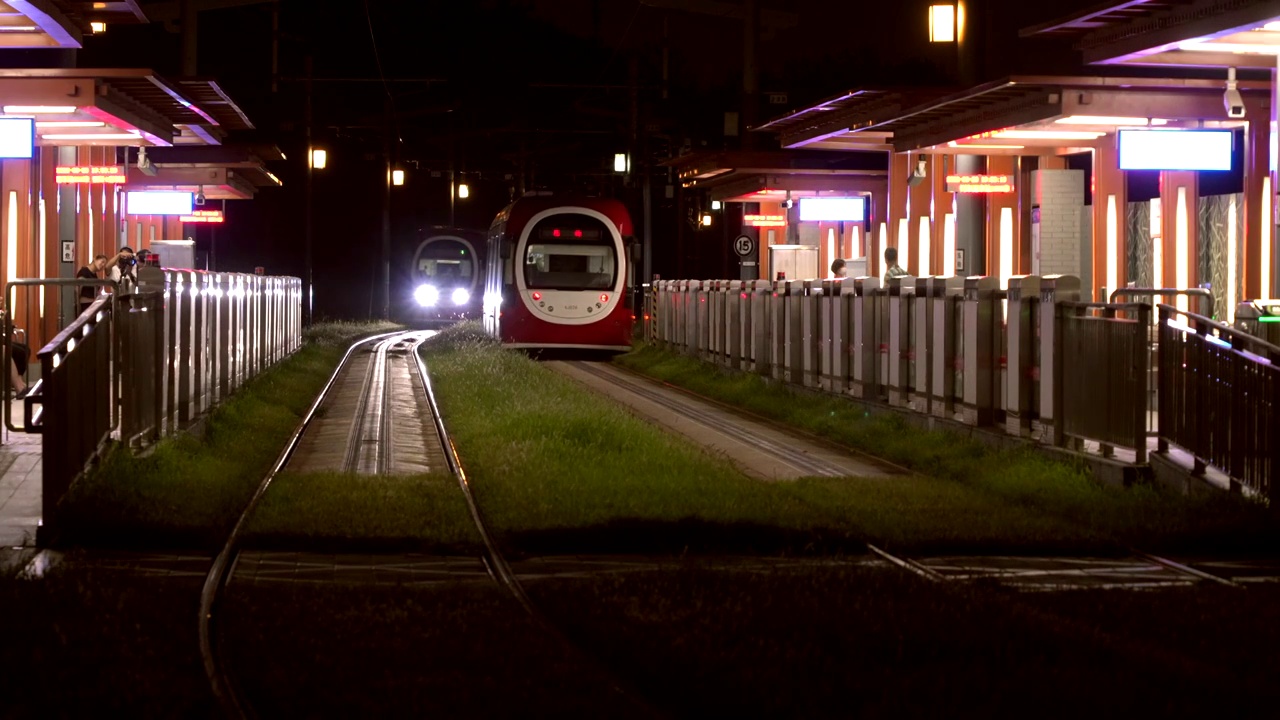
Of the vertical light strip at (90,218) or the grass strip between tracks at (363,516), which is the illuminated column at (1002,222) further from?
the grass strip between tracks at (363,516)

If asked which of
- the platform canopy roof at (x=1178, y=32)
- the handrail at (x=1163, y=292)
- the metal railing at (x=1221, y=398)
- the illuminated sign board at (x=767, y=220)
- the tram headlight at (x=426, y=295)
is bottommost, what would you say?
the metal railing at (x=1221, y=398)

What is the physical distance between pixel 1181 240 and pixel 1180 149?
3677 mm

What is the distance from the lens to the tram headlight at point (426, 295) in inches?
2377

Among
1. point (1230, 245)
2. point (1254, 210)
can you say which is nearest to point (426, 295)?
point (1230, 245)

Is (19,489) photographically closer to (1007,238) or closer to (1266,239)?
(1266,239)

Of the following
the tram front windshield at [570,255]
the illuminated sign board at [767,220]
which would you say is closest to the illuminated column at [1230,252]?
the tram front windshield at [570,255]

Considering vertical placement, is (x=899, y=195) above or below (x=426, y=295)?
above

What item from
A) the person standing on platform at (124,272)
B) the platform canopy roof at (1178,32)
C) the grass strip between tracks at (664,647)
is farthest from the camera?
the platform canopy roof at (1178,32)

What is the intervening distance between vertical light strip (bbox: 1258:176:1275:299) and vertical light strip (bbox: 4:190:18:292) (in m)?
17.3

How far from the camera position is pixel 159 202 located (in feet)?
122

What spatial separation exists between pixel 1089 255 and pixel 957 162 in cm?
336

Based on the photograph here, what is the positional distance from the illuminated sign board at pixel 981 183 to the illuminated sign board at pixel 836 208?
10.2 meters

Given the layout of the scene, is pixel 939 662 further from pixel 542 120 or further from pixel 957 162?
pixel 542 120

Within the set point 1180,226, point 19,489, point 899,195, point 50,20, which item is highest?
point 50,20
